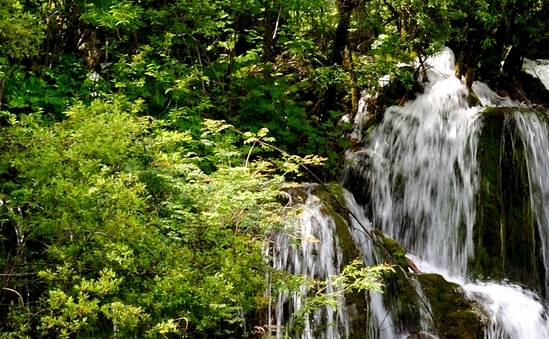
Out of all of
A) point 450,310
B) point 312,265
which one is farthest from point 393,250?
point 312,265

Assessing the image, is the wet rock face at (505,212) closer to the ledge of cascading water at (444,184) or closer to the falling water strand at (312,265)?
the ledge of cascading water at (444,184)

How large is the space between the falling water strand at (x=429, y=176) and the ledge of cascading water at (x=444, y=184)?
0.01 metres

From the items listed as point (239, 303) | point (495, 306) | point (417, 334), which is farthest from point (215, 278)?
point (495, 306)

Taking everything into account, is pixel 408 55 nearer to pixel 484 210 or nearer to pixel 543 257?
pixel 484 210

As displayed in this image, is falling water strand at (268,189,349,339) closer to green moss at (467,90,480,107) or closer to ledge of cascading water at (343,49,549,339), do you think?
ledge of cascading water at (343,49,549,339)

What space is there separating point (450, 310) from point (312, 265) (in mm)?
1839

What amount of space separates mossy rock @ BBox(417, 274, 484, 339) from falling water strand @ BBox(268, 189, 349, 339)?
1374mm

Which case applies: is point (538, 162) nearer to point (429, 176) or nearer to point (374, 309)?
point (429, 176)

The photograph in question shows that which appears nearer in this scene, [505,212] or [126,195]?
[126,195]

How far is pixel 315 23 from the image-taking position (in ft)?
28.8

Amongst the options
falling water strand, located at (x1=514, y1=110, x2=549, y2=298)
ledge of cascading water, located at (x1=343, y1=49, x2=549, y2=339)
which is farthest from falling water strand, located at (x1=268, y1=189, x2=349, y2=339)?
falling water strand, located at (x1=514, y1=110, x2=549, y2=298)

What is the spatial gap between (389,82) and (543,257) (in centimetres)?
406

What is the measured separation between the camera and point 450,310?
19.1ft

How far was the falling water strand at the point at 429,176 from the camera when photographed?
7.55 m
